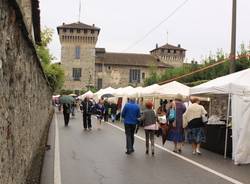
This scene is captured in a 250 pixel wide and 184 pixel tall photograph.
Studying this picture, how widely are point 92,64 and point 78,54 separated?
3740 millimetres

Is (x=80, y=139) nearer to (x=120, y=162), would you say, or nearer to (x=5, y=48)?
(x=120, y=162)

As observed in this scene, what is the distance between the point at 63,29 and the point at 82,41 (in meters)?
4.77

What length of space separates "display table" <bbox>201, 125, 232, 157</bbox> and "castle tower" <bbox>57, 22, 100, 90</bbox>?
3406 inches

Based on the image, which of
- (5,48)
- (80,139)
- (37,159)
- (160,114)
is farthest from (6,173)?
(160,114)

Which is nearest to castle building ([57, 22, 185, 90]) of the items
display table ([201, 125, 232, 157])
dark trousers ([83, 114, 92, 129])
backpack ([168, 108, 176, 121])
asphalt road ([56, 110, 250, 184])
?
dark trousers ([83, 114, 92, 129])

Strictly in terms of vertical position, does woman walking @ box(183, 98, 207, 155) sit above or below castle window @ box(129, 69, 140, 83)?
below

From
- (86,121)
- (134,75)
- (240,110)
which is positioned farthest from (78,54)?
(240,110)

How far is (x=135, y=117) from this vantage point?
1508cm

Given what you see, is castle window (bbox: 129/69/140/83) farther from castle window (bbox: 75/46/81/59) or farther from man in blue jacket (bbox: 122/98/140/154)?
man in blue jacket (bbox: 122/98/140/154)

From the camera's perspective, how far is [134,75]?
10975 centimetres

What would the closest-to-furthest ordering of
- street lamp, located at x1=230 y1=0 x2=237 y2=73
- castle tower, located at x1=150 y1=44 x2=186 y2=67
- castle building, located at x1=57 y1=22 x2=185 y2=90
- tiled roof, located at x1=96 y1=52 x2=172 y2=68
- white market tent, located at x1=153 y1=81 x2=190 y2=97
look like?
street lamp, located at x1=230 y1=0 x2=237 y2=73, white market tent, located at x1=153 y1=81 x2=190 y2=97, castle building, located at x1=57 y1=22 x2=185 y2=90, tiled roof, located at x1=96 y1=52 x2=172 y2=68, castle tower, located at x1=150 y1=44 x2=186 y2=67

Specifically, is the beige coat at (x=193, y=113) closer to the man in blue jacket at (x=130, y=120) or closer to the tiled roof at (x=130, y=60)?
the man in blue jacket at (x=130, y=120)

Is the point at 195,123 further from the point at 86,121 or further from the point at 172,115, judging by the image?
the point at 86,121

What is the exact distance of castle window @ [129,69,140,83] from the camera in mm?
109688
